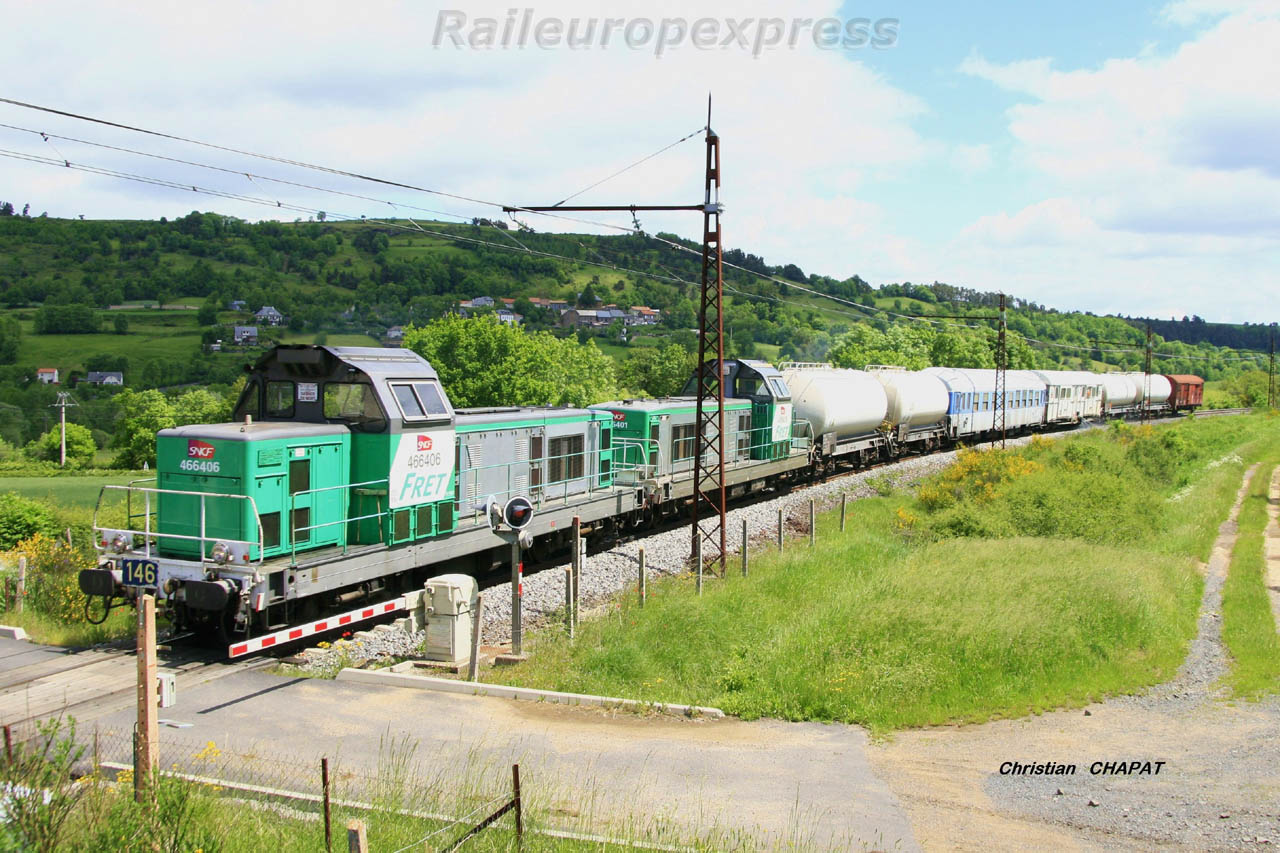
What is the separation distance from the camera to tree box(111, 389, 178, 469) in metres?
77.9

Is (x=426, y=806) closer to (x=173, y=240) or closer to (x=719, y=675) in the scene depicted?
(x=719, y=675)

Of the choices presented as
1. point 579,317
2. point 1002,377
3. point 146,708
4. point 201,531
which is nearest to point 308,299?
point 1002,377

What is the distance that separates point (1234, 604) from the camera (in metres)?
15.8

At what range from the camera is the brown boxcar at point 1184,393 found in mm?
74188

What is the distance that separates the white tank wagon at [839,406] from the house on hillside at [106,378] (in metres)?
93.4

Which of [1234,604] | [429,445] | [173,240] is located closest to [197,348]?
[173,240]

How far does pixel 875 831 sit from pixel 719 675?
3935 mm

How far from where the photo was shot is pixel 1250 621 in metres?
14.5

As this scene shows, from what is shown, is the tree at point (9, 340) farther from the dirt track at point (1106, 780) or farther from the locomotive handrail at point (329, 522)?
the dirt track at point (1106, 780)

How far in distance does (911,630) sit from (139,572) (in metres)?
10.1

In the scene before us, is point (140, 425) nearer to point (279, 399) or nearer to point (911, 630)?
point (279, 399)

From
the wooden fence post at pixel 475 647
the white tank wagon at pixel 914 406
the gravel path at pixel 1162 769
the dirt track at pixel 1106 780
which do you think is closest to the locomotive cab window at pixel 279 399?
the wooden fence post at pixel 475 647

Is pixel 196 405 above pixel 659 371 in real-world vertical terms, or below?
below

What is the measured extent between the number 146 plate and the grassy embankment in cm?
475
